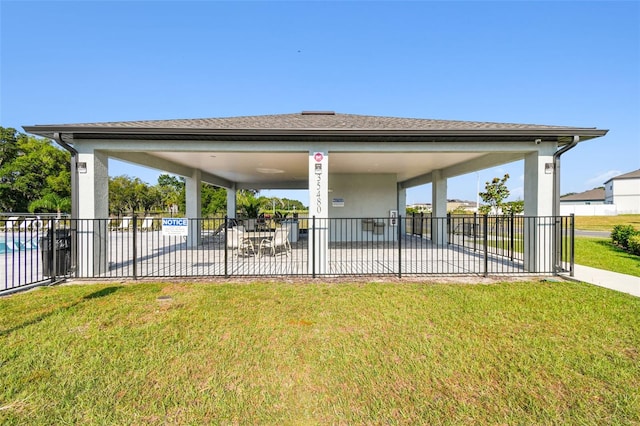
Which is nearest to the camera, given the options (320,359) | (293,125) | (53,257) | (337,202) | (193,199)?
(320,359)

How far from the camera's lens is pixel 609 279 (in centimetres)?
614

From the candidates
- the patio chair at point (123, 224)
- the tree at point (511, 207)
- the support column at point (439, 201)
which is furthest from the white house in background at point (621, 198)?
the patio chair at point (123, 224)

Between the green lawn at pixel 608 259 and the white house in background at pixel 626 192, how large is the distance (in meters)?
53.7

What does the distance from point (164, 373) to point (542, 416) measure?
3.31m

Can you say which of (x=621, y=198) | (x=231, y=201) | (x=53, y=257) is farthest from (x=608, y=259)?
(x=621, y=198)

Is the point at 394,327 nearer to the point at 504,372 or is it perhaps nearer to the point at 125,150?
the point at 504,372

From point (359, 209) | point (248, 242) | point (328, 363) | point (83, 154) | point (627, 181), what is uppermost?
point (627, 181)

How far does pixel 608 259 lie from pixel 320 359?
10630 millimetres

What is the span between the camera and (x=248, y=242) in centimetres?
867

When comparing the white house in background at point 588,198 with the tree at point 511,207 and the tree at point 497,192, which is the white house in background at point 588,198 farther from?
the tree at point 497,192

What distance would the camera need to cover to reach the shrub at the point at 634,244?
940 cm

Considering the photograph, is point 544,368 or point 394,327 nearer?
point 544,368

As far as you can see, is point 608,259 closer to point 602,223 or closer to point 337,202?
point 337,202

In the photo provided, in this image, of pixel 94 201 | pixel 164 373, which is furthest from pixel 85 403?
pixel 94 201
